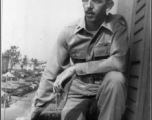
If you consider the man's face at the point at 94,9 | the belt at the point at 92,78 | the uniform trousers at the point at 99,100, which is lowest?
the uniform trousers at the point at 99,100

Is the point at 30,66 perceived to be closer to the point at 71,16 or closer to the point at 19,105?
the point at 19,105

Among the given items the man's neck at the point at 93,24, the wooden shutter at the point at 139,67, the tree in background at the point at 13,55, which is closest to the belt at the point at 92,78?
the wooden shutter at the point at 139,67

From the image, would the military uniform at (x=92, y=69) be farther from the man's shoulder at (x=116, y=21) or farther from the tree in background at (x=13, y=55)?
the tree in background at (x=13, y=55)

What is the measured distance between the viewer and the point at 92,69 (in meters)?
1.73

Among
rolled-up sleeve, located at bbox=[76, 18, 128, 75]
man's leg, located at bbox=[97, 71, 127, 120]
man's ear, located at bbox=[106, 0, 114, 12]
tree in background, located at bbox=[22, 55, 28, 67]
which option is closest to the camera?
man's leg, located at bbox=[97, 71, 127, 120]

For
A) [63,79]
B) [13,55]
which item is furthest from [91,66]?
[13,55]

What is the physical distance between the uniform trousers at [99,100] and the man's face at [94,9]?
1.63ft

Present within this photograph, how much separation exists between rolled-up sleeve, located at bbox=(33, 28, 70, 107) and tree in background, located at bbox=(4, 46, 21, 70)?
0.29 m

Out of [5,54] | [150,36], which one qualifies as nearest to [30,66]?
[5,54]

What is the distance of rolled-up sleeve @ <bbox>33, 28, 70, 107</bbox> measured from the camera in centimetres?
185

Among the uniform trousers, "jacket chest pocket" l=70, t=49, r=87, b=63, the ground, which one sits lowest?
the ground

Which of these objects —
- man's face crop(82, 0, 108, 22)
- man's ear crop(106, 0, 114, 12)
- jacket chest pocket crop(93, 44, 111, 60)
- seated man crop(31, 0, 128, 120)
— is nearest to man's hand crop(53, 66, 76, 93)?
seated man crop(31, 0, 128, 120)

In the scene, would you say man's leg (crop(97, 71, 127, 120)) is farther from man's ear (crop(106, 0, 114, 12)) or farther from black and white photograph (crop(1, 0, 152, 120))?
man's ear (crop(106, 0, 114, 12))

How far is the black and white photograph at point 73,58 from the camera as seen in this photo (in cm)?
172
